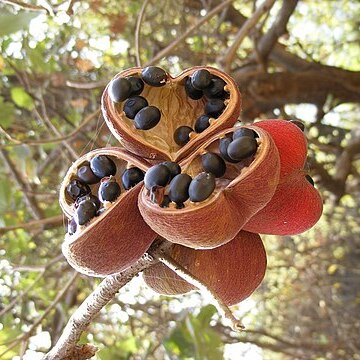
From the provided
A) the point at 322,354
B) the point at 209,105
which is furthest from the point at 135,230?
the point at 322,354

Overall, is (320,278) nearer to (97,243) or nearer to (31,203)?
(31,203)

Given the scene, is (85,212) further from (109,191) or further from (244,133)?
(244,133)

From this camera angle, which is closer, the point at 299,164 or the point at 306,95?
the point at 299,164

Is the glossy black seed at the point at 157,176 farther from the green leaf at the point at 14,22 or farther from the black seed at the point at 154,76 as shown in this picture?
the green leaf at the point at 14,22

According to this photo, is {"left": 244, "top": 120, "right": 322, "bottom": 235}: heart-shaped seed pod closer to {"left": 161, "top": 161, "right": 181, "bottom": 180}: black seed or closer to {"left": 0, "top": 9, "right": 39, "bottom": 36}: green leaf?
{"left": 161, "top": 161, "right": 181, "bottom": 180}: black seed

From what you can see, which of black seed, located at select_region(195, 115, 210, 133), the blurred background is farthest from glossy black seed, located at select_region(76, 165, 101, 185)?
the blurred background
